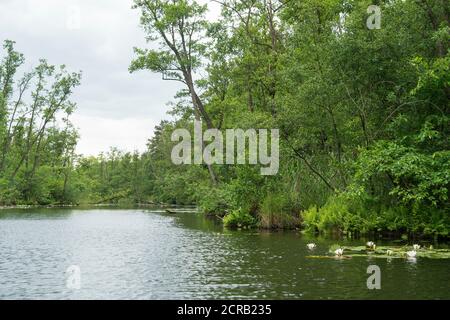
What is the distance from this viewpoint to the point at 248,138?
91.8 feet

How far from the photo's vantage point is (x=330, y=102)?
2384cm

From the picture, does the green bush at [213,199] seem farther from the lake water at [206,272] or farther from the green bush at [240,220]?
the lake water at [206,272]

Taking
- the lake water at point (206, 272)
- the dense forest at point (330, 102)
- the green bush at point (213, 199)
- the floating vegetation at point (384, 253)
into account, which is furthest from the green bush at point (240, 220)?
the floating vegetation at point (384, 253)

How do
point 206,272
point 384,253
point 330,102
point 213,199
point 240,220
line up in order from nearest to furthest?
point 206,272
point 384,253
point 330,102
point 240,220
point 213,199

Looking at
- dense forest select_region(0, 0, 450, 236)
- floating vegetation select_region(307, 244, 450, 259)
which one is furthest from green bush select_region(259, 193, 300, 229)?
floating vegetation select_region(307, 244, 450, 259)

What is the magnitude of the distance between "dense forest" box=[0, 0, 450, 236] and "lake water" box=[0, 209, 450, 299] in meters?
3.35

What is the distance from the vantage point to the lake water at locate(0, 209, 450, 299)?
1077 cm

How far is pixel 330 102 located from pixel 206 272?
13.0 m

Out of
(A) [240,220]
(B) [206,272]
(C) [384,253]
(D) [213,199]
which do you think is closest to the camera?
(B) [206,272]

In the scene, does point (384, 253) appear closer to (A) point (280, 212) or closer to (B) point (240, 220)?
(A) point (280, 212)

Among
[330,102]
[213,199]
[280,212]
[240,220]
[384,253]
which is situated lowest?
[384,253]

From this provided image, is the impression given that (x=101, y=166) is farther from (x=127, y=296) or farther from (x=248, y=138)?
(x=127, y=296)

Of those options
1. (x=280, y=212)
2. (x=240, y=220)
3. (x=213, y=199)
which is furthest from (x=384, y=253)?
(x=213, y=199)

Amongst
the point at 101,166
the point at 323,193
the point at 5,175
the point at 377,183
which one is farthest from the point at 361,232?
the point at 101,166
